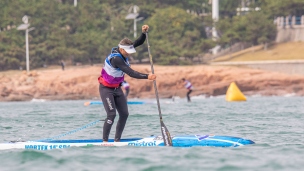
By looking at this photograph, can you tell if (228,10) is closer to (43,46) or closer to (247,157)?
(43,46)

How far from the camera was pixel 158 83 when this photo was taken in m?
62.1

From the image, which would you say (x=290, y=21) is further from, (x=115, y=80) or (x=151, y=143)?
(x=151, y=143)

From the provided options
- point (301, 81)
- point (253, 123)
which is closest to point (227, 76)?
point (301, 81)

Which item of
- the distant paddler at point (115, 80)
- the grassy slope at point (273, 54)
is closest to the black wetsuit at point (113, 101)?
the distant paddler at point (115, 80)

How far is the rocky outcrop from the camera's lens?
60094 mm

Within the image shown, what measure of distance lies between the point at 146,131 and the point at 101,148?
5173 mm

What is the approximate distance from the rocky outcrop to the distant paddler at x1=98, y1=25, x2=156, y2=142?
44.7 meters

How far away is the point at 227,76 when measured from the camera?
206 ft

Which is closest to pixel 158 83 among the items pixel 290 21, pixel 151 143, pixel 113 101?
pixel 290 21

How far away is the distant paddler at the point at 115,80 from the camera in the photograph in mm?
14102

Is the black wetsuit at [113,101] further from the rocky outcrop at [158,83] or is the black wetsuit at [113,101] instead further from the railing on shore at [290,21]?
the railing on shore at [290,21]

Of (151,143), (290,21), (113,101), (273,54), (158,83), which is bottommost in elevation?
(158,83)

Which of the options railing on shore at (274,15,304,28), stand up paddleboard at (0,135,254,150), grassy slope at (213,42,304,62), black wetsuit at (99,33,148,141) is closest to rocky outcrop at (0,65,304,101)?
grassy slope at (213,42,304,62)

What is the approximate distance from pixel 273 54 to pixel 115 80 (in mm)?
58490
